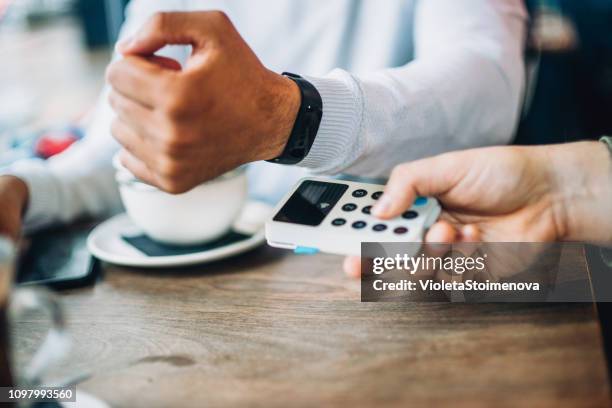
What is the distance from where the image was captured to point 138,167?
60 cm

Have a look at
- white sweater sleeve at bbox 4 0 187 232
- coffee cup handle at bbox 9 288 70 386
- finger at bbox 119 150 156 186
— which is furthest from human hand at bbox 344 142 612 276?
white sweater sleeve at bbox 4 0 187 232

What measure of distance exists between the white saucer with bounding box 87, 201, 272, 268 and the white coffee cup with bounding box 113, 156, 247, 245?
0.10 ft

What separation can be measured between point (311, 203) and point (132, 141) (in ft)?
0.66

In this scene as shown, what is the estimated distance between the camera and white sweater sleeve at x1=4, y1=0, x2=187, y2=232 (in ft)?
2.93

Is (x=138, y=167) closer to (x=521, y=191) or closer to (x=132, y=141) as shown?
(x=132, y=141)

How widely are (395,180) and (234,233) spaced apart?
10.4 inches

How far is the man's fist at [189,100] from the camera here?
52cm

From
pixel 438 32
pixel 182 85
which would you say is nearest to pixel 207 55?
pixel 182 85

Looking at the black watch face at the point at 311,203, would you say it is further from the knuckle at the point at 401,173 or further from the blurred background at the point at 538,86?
the blurred background at the point at 538,86

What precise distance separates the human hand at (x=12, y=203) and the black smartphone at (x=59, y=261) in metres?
0.06

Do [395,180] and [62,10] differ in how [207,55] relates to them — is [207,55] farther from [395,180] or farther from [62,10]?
[62,10]

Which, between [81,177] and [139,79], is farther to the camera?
[81,177]

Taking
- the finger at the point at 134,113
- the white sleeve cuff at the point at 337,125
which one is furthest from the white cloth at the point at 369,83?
the finger at the point at 134,113

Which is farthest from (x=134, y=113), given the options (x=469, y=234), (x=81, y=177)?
(x=81, y=177)
